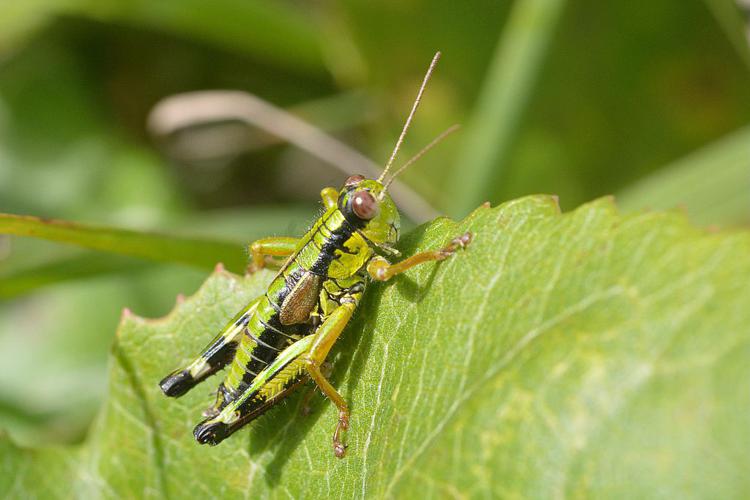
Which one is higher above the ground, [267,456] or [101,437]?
[101,437]

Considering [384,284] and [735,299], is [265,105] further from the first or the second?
[735,299]

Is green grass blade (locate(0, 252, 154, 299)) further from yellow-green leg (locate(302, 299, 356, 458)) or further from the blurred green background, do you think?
yellow-green leg (locate(302, 299, 356, 458))

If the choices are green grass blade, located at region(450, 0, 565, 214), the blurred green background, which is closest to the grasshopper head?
the blurred green background

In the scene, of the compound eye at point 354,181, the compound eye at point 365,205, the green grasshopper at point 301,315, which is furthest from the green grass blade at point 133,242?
the compound eye at point 365,205

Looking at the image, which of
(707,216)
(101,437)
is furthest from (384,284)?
(707,216)

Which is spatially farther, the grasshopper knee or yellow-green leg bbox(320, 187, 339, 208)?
yellow-green leg bbox(320, 187, 339, 208)

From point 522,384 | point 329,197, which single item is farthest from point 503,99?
point 522,384

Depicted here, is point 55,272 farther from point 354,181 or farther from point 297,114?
point 297,114
